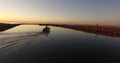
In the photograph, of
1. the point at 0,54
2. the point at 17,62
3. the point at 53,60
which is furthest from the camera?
the point at 0,54

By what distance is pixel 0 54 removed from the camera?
57.2ft

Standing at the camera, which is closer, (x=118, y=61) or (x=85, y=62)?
(x=85, y=62)

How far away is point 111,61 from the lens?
16812mm

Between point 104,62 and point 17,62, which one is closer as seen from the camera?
point 17,62

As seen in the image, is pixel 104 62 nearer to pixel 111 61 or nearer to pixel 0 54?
pixel 111 61

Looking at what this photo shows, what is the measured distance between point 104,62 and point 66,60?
15.6 feet

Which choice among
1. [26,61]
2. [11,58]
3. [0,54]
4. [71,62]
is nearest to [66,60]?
[71,62]

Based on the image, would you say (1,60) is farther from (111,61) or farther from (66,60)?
(111,61)

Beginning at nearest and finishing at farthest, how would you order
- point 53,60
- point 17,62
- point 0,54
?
point 17,62 → point 53,60 → point 0,54

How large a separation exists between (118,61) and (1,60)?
1460 cm

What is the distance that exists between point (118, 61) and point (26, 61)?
38.2ft

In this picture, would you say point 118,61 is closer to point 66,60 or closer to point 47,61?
point 66,60

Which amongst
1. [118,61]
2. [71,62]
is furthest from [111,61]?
[71,62]

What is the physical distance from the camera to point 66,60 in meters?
16.2
